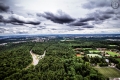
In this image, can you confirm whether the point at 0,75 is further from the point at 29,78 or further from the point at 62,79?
the point at 62,79

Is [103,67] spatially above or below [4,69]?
below

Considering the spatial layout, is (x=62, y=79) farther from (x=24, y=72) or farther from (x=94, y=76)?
(x=24, y=72)

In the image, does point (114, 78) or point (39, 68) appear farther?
point (39, 68)

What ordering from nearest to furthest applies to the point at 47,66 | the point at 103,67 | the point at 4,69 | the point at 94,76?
the point at 94,76 → the point at 4,69 → the point at 47,66 → the point at 103,67

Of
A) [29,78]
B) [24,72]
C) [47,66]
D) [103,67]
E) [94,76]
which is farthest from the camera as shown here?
[103,67]

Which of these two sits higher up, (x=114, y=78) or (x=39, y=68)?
(x=39, y=68)

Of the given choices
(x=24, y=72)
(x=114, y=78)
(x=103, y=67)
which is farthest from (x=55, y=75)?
(x=103, y=67)

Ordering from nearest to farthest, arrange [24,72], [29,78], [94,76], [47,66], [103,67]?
[29,78] < [94,76] < [24,72] < [47,66] < [103,67]

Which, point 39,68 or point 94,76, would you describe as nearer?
point 94,76

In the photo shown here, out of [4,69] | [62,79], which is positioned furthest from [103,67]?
[4,69]
